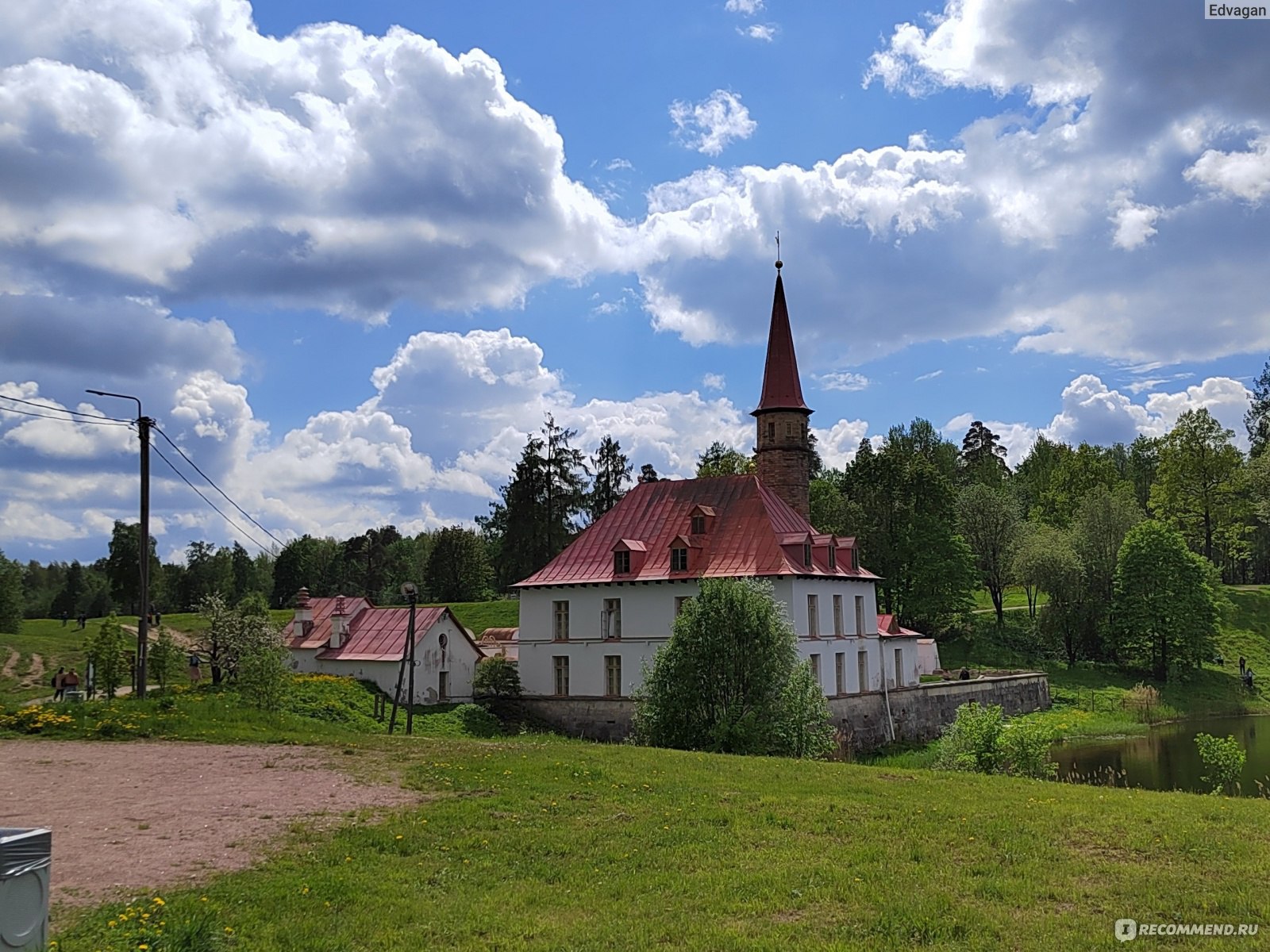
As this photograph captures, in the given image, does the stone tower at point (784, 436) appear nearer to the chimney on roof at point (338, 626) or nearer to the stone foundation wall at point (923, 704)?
Result: the stone foundation wall at point (923, 704)

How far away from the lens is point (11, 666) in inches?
1900

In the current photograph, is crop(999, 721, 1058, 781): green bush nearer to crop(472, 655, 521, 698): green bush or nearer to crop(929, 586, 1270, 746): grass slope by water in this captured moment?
crop(929, 586, 1270, 746): grass slope by water

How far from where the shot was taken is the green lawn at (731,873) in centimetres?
858

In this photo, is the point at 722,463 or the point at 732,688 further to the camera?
the point at 722,463

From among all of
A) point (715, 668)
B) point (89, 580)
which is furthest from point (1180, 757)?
point (89, 580)

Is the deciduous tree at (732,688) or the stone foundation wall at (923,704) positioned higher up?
the deciduous tree at (732,688)

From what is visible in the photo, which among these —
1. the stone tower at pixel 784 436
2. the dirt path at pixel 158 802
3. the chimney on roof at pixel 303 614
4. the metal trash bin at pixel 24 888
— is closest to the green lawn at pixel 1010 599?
the stone tower at pixel 784 436

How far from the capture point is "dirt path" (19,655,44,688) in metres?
44.6

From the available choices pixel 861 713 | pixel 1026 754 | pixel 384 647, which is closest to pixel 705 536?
pixel 861 713

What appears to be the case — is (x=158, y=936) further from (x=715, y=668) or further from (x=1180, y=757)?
(x=1180, y=757)

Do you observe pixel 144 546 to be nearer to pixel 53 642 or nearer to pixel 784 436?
pixel 784 436

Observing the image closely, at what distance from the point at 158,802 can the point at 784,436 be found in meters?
32.3

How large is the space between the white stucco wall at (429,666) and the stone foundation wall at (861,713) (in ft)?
9.28

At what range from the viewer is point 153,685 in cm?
4288
